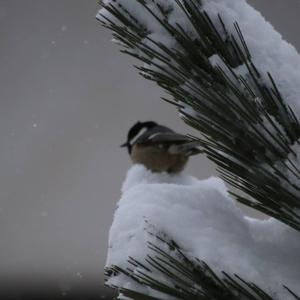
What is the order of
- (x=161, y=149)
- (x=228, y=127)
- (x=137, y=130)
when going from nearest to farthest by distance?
(x=228, y=127) → (x=161, y=149) → (x=137, y=130)

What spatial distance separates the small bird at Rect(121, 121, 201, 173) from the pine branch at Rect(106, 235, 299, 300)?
2885 millimetres

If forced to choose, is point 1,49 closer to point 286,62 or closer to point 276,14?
point 276,14

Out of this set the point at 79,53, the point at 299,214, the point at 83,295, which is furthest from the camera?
the point at 79,53

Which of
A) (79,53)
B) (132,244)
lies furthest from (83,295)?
(79,53)

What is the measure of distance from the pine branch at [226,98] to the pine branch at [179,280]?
0.11m

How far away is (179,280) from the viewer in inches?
30.6

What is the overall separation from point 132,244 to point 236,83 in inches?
11.5

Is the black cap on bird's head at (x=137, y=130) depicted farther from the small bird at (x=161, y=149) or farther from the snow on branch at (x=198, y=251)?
the snow on branch at (x=198, y=251)

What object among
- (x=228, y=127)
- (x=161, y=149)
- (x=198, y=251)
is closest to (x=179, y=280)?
(x=198, y=251)

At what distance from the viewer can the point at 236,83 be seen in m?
0.78

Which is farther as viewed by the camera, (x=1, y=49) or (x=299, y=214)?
(x=1, y=49)

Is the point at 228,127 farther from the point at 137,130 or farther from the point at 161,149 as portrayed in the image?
the point at 137,130

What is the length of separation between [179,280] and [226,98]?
0.27 meters

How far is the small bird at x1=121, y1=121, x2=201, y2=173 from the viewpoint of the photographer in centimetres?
391
